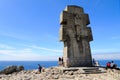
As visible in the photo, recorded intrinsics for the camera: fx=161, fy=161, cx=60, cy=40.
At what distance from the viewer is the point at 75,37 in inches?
696

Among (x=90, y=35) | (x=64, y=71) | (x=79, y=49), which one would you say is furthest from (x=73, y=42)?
(x=64, y=71)

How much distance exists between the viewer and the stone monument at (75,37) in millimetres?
17219

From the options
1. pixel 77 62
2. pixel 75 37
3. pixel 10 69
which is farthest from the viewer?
pixel 10 69

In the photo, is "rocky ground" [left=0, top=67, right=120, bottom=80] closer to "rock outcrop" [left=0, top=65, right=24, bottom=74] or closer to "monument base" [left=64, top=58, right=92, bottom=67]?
"monument base" [left=64, top=58, right=92, bottom=67]

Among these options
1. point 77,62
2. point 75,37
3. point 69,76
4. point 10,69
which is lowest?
point 69,76

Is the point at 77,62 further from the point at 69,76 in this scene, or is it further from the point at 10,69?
the point at 10,69

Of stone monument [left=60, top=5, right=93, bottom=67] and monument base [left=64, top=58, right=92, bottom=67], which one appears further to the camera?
stone monument [left=60, top=5, right=93, bottom=67]

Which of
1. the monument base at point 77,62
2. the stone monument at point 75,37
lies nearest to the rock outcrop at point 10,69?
the stone monument at point 75,37

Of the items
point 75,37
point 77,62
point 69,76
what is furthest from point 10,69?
point 69,76

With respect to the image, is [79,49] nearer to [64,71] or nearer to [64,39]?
[64,39]

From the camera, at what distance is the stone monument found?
17.2 meters

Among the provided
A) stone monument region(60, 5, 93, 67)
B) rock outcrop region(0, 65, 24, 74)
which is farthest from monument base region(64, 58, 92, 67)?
rock outcrop region(0, 65, 24, 74)

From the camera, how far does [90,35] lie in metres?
18.2

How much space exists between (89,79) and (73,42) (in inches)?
265
